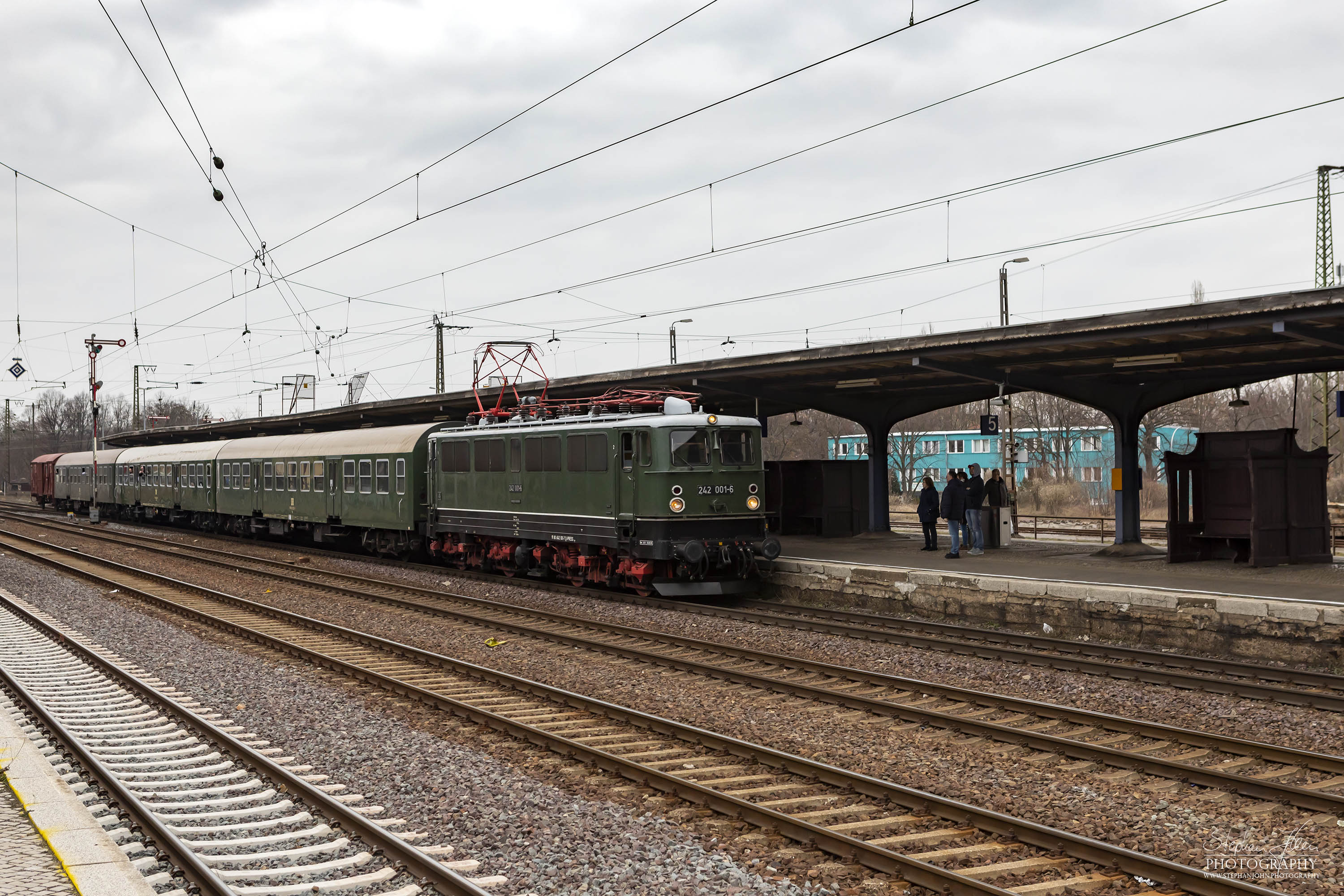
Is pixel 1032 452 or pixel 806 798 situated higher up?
pixel 1032 452

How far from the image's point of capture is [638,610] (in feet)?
53.9

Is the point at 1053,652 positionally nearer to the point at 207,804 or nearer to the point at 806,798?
the point at 806,798

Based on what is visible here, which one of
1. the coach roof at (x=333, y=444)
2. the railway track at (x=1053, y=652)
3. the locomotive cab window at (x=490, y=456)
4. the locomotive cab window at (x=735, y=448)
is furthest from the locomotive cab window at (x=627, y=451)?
the coach roof at (x=333, y=444)

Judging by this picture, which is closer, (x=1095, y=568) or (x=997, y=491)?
(x=1095, y=568)

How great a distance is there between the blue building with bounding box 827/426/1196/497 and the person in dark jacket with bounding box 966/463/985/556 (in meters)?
28.7

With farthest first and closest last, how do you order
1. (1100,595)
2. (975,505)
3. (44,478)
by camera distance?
(44,478), (975,505), (1100,595)

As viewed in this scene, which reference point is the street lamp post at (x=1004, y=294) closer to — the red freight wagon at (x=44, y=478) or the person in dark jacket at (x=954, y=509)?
the person in dark jacket at (x=954, y=509)

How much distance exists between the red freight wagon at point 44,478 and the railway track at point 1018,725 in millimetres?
48638

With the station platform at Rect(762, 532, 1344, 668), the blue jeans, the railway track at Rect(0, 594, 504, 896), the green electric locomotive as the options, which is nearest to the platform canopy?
the blue jeans

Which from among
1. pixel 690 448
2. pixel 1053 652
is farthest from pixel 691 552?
pixel 1053 652

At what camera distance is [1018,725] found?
29.5 ft

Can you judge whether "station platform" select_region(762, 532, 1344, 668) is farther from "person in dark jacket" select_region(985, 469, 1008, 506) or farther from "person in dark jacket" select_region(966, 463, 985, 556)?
"person in dark jacket" select_region(985, 469, 1008, 506)

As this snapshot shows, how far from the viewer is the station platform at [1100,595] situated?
12070 millimetres

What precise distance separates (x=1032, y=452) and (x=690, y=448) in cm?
4252
